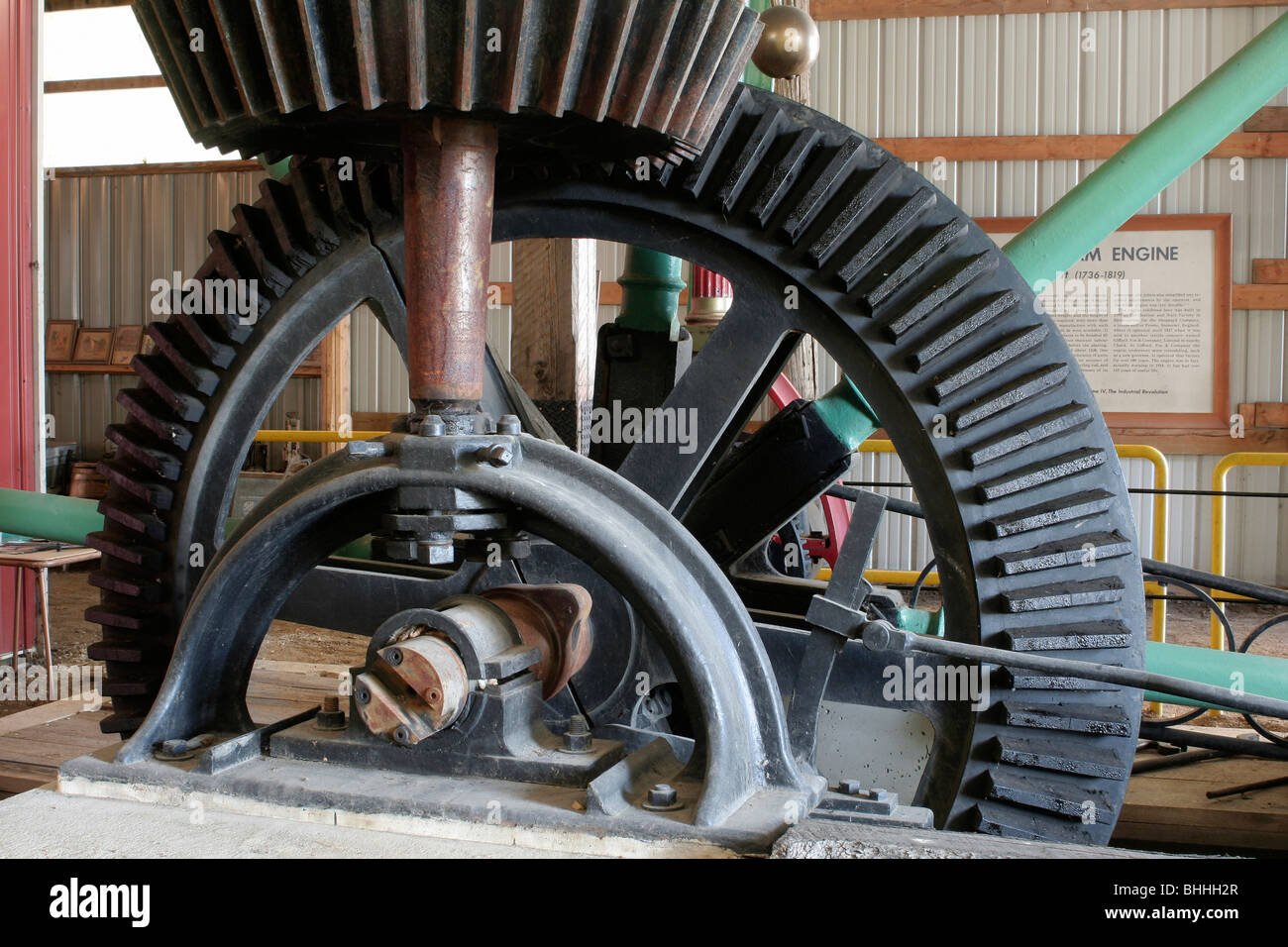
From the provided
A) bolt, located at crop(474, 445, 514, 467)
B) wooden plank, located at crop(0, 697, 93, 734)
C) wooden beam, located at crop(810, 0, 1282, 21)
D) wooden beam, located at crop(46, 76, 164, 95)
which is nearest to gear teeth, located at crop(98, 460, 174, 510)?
bolt, located at crop(474, 445, 514, 467)

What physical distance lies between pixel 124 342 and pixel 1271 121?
34.4ft

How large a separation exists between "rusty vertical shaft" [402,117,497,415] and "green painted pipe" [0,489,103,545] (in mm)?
1320

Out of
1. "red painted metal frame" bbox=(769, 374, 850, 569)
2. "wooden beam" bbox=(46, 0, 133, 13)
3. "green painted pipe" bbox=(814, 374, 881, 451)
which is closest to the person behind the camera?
"green painted pipe" bbox=(814, 374, 881, 451)

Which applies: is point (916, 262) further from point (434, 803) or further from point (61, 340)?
point (61, 340)

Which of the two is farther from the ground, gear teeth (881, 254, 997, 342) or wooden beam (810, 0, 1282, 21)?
wooden beam (810, 0, 1282, 21)

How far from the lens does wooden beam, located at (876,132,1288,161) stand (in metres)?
7.80

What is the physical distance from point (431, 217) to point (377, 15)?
0.67 ft

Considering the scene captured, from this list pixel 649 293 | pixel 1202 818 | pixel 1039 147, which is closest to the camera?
pixel 649 293

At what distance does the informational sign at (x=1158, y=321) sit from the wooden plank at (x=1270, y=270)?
236mm

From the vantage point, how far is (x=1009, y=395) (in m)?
1.36

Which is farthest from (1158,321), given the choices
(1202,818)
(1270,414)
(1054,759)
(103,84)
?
(103,84)
